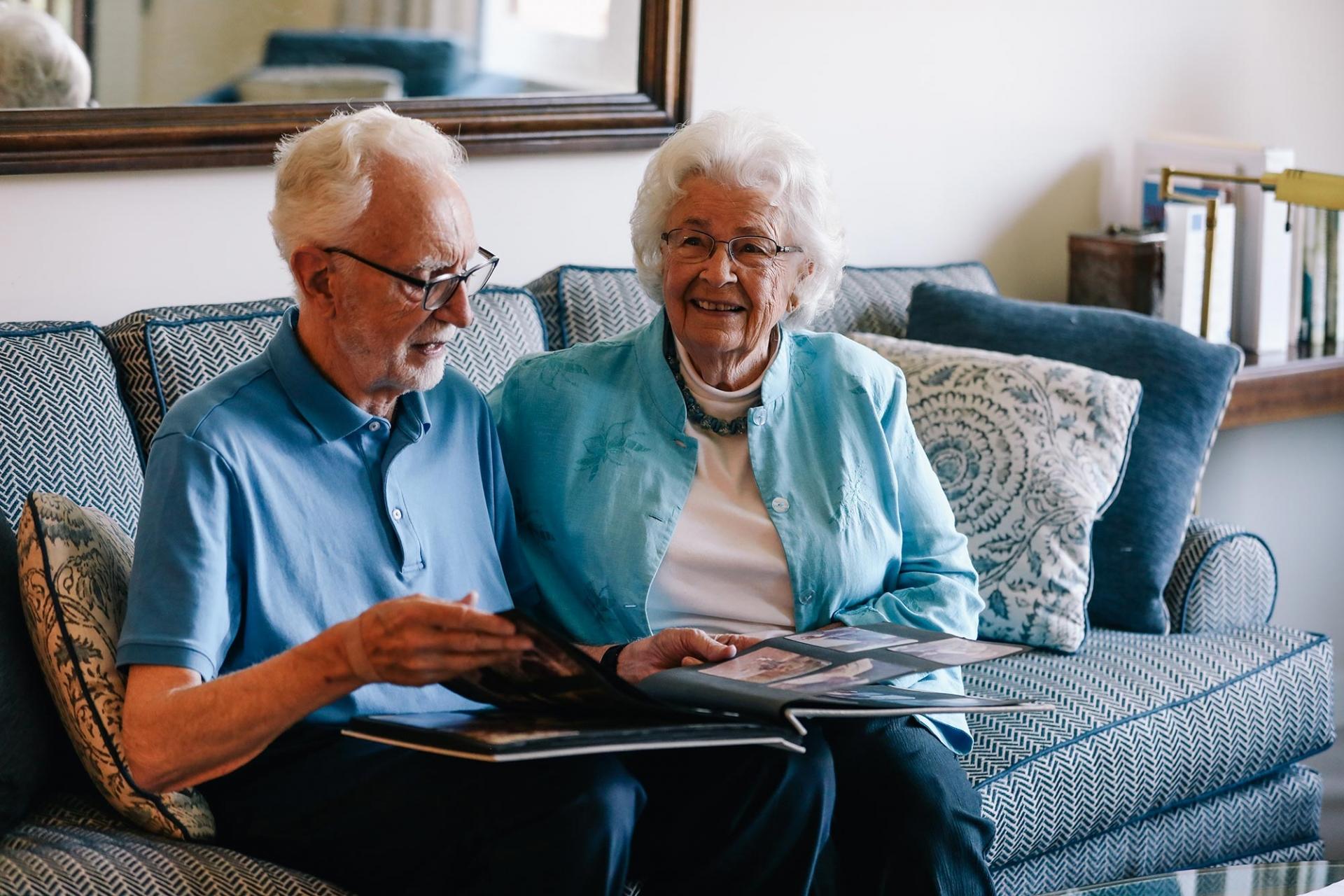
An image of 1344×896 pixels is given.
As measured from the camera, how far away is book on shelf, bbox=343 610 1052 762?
1.25m

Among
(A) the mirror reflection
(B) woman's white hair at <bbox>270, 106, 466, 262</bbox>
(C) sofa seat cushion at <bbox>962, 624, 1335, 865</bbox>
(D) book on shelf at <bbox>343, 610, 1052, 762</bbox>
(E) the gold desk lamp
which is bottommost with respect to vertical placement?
(C) sofa seat cushion at <bbox>962, 624, 1335, 865</bbox>

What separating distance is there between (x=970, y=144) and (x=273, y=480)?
6.79ft

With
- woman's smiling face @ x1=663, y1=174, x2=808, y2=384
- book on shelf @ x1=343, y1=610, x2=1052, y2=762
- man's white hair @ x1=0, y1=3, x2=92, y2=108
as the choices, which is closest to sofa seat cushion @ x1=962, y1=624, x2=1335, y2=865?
book on shelf @ x1=343, y1=610, x2=1052, y2=762

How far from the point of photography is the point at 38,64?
2.11 m

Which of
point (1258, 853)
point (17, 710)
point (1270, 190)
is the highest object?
point (1270, 190)

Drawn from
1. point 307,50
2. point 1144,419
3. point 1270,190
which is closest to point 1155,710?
point 1144,419

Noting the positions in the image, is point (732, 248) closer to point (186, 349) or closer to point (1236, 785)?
point (186, 349)

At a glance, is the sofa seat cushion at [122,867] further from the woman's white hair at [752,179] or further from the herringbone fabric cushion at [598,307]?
the herringbone fabric cushion at [598,307]

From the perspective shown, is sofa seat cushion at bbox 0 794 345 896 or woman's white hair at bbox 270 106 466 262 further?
woman's white hair at bbox 270 106 466 262

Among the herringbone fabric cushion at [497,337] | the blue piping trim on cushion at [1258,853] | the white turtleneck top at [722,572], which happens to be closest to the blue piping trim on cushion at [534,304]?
the herringbone fabric cushion at [497,337]

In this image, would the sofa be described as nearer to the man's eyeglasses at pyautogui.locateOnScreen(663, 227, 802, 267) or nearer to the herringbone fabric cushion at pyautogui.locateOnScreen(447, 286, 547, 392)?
the herringbone fabric cushion at pyautogui.locateOnScreen(447, 286, 547, 392)

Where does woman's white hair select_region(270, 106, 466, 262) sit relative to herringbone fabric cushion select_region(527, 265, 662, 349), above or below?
above

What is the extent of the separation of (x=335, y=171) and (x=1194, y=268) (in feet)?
6.71

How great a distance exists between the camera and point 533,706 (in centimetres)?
136
